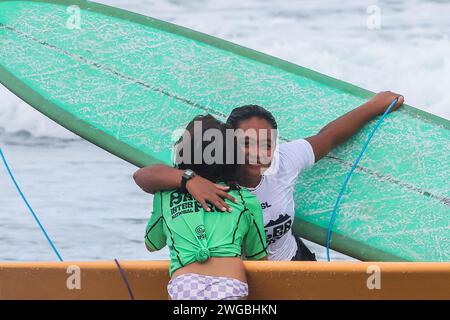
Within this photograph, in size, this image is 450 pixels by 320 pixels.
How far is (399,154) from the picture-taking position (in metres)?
3.06

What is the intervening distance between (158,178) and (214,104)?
1.08 meters

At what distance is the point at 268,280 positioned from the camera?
6.96ft

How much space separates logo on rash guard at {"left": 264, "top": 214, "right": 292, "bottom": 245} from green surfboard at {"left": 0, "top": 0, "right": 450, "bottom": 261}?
1.20 ft

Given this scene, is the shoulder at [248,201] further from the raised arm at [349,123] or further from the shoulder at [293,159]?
the raised arm at [349,123]

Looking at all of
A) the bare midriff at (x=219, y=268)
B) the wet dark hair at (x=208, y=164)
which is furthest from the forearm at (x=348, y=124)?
the bare midriff at (x=219, y=268)

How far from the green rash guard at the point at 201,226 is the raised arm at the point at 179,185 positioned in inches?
0.7

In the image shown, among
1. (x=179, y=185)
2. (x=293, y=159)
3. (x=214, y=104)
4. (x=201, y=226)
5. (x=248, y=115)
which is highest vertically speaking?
(x=214, y=104)

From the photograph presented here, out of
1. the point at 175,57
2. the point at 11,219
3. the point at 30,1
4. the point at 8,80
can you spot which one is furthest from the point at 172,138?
the point at 11,219

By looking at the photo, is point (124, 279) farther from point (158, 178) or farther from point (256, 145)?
point (256, 145)

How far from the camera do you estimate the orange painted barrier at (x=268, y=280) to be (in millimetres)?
2104

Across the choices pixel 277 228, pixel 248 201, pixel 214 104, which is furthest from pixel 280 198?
pixel 214 104

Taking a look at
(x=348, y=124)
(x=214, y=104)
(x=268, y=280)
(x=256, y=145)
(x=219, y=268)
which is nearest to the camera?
(x=219, y=268)

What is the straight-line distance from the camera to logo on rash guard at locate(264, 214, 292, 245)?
101 inches

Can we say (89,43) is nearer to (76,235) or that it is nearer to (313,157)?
(313,157)
